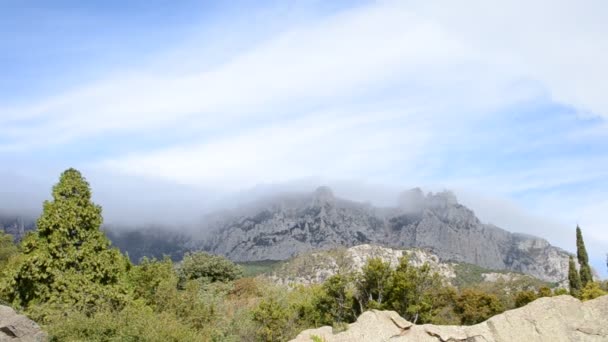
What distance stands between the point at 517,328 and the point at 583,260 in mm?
71624

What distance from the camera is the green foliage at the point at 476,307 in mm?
65125

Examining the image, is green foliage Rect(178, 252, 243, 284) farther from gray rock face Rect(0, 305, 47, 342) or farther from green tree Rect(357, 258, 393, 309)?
gray rock face Rect(0, 305, 47, 342)

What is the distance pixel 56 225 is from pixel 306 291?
3087 cm

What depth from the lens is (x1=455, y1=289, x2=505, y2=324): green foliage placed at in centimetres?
6512

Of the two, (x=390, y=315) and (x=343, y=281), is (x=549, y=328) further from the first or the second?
(x=343, y=281)

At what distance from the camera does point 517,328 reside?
1125 inches

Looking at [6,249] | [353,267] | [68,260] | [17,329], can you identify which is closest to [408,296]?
[68,260]

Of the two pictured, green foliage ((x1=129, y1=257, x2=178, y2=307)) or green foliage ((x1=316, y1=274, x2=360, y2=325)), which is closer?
green foliage ((x1=316, y1=274, x2=360, y2=325))

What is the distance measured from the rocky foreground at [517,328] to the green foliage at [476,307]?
121 feet

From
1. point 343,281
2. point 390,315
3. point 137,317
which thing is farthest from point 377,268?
point 137,317

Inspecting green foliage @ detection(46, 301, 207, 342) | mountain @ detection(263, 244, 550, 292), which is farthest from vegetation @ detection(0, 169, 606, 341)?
mountain @ detection(263, 244, 550, 292)

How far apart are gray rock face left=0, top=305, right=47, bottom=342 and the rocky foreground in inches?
533

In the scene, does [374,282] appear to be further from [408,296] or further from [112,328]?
[112,328]

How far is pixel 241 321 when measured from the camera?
42.8 m
